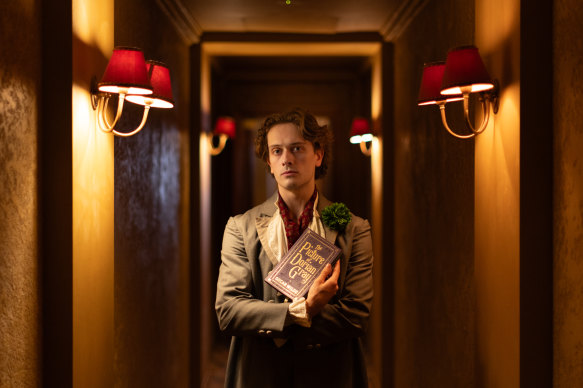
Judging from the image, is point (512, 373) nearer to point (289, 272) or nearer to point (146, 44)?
point (289, 272)

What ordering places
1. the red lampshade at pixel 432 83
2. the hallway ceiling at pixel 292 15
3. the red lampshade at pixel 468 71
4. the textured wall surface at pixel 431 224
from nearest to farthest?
the red lampshade at pixel 468 71 → the red lampshade at pixel 432 83 → the textured wall surface at pixel 431 224 → the hallway ceiling at pixel 292 15

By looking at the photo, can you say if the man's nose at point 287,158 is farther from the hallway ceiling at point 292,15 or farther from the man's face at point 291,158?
the hallway ceiling at point 292,15

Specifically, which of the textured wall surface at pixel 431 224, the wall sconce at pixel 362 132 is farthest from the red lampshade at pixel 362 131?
the textured wall surface at pixel 431 224

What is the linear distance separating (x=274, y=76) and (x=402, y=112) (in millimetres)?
2842

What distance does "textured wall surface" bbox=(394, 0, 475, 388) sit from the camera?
9.25 ft

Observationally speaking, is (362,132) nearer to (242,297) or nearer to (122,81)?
(122,81)

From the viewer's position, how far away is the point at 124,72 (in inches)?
84.1

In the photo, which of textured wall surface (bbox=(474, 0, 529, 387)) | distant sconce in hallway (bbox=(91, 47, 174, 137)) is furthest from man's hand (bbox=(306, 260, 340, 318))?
distant sconce in hallway (bbox=(91, 47, 174, 137))

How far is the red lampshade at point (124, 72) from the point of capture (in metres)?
2.13

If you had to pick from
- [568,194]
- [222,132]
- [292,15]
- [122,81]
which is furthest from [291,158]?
[222,132]

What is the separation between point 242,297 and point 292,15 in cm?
291

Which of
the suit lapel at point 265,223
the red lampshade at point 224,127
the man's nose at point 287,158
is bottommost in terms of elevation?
the suit lapel at point 265,223

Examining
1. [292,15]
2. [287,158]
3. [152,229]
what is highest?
[292,15]

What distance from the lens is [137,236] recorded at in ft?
10.3
